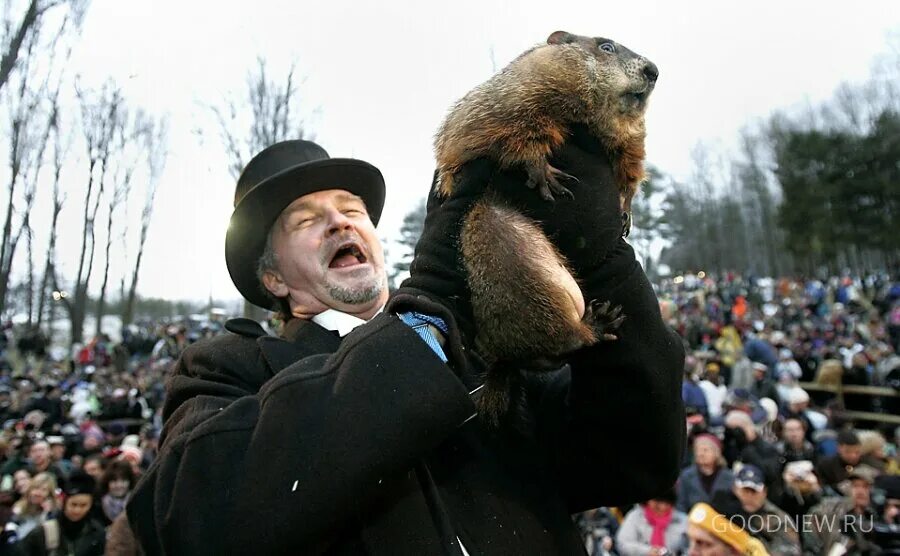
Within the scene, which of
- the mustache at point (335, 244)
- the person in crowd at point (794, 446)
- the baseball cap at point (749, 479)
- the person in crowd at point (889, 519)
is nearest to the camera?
the mustache at point (335, 244)

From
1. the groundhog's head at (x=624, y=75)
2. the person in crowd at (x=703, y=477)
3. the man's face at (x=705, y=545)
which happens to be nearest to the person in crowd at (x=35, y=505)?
the man's face at (x=705, y=545)

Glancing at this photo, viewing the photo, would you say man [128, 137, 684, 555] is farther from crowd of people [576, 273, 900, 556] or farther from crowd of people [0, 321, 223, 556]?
crowd of people [576, 273, 900, 556]

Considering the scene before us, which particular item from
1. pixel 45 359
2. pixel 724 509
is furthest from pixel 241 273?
pixel 45 359

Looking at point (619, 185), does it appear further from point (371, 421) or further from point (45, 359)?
point (45, 359)

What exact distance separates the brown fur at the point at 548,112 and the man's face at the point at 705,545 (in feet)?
8.88

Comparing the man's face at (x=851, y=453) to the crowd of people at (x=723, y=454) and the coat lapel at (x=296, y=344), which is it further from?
the coat lapel at (x=296, y=344)

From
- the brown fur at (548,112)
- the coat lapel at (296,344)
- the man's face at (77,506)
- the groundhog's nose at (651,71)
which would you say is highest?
the groundhog's nose at (651,71)

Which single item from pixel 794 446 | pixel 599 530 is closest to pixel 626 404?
pixel 599 530

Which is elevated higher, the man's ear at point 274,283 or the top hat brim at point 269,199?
the top hat brim at point 269,199

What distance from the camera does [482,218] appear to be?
192cm

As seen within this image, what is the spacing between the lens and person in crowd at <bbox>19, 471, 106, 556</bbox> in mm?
5613

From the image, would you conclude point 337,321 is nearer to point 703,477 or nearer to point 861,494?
point 861,494

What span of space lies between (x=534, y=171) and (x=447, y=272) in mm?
421

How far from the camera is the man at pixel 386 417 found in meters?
1.42
